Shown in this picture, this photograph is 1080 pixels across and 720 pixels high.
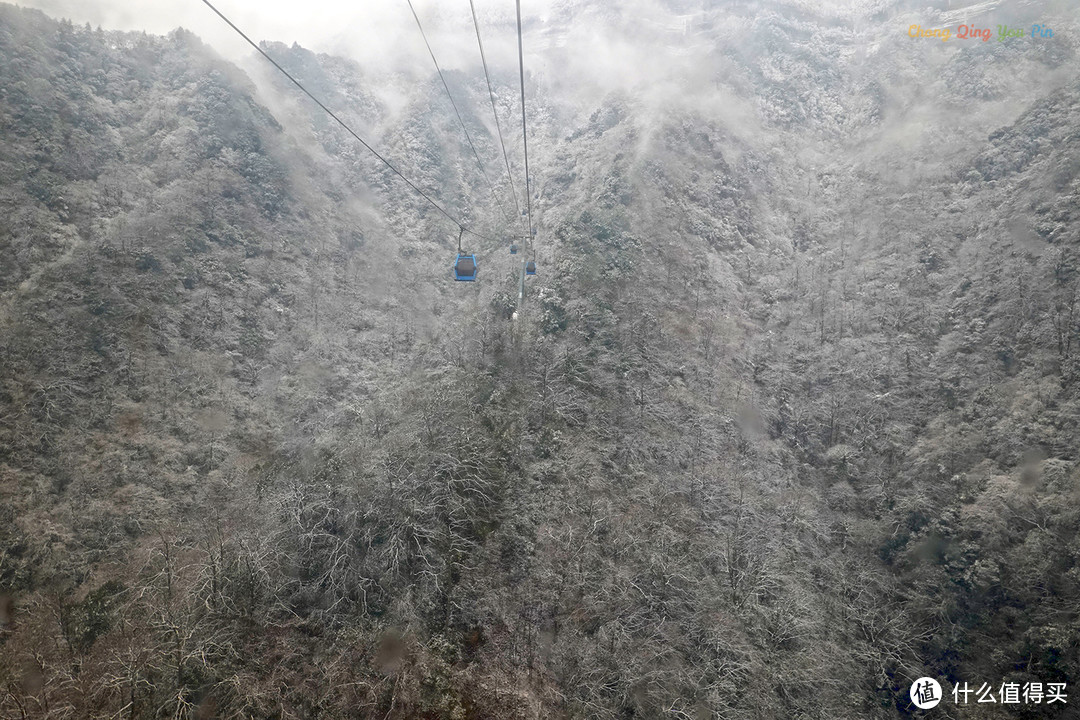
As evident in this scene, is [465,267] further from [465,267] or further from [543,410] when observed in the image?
[543,410]

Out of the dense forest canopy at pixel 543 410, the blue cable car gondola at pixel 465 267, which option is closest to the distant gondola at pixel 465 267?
the blue cable car gondola at pixel 465 267

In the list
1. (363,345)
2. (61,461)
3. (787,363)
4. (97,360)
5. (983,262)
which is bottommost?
(61,461)

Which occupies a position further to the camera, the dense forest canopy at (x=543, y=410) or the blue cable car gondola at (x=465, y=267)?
the blue cable car gondola at (x=465, y=267)

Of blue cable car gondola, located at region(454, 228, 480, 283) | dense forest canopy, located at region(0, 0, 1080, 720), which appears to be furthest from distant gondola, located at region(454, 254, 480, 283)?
dense forest canopy, located at region(0, 0, 1080, 720)

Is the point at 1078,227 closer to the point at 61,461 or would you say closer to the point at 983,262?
the point at 983,262

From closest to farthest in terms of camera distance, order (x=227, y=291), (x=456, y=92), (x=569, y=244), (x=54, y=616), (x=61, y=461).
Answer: (x=54, y=616)
(x=61, y=461)
(x=227, y=291)
(x=569, y=244)
(x=456, y=92)

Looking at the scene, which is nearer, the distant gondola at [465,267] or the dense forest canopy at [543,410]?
the dense forest canopy at [543,410]

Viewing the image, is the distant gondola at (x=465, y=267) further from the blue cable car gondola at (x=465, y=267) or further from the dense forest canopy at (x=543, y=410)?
the dense forest canopy at (x=543, y=410)

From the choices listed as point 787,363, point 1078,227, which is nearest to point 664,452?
point 787,363

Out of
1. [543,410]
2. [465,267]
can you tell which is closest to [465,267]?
[465,267]
